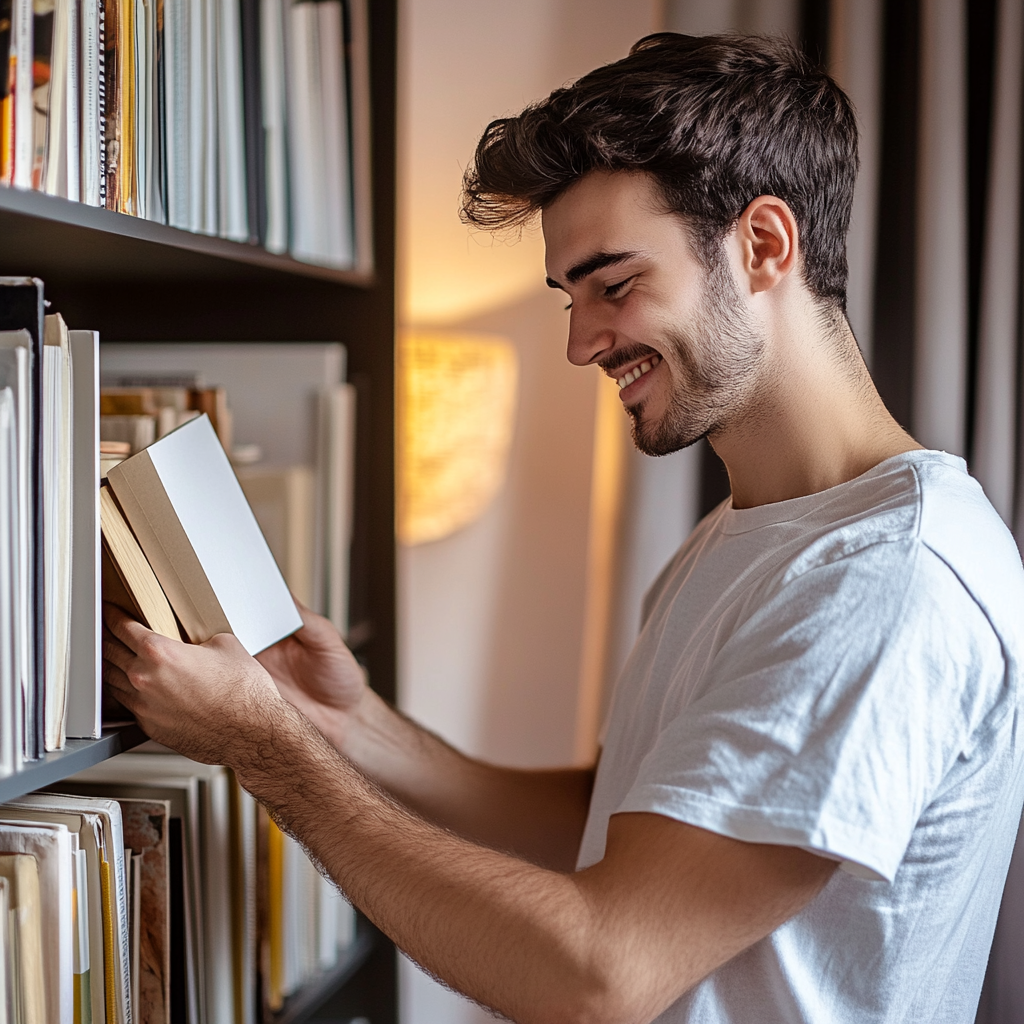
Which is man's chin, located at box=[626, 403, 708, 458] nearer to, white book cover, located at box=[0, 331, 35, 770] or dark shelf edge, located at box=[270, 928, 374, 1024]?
white book cover, located at box=[0, 331, 35, 770]

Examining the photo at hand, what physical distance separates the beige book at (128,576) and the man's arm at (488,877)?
16 mm

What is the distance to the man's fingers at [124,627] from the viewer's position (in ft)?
2.57

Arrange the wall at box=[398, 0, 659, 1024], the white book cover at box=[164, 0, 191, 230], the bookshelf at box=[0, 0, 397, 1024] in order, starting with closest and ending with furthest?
the white book cover at box=[164, 0, 191, 230] < the bookshelf at box=[0, 0, 397, 1024] < the wall at box=[398, 0, 659, 1024]

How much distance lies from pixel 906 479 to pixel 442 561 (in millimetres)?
1299

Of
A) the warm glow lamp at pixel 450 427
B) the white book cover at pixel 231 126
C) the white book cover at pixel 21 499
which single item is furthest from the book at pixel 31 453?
the warm glow lamp at pixel 450 427

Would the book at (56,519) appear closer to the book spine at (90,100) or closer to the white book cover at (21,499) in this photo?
the white book cover at (21,499)

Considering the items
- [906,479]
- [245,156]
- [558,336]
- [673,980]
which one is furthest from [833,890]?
[558,336]

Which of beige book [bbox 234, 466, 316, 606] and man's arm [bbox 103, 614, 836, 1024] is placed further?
beige book [bbox 234, 466, 316, 606]

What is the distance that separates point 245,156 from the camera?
1.06 meters

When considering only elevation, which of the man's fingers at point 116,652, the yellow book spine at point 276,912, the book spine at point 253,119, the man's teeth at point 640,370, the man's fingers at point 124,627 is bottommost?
the yellow book spine at point 276,912

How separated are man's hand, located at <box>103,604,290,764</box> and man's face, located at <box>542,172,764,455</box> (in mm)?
463

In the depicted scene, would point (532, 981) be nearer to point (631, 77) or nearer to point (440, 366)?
point (631, 77)

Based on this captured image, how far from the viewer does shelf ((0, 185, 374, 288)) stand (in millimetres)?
701

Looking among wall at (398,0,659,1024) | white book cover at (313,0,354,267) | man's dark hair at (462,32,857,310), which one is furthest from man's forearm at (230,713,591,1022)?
wall at (398,0,659,1024)
